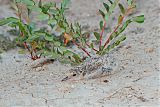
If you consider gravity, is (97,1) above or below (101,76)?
above

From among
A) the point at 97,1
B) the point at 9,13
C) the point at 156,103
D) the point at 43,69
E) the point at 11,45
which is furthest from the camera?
the point at 97,1

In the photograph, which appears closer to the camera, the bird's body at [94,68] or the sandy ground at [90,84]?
the sandy ground at [90,84]

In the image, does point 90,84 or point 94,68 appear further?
point 94,68

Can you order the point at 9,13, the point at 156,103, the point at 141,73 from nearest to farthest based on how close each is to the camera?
1. the point at 156,103
2. the point at 141,73
3. the point at 9,13

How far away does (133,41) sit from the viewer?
13.1 feet

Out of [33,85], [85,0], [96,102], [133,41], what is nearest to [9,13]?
[85,0]

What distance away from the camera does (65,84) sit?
2.99 meters

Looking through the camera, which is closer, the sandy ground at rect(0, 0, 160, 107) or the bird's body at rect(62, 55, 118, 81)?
the sandy ground at rect(0, 0, 160, 107)

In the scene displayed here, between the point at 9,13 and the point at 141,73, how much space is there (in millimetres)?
2840

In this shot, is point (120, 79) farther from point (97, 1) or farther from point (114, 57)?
point (97, 1)

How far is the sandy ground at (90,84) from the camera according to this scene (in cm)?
269

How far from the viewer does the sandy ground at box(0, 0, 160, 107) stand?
269cm

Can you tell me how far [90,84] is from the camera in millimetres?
2941

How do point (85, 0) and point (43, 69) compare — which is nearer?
point (43, 69)
